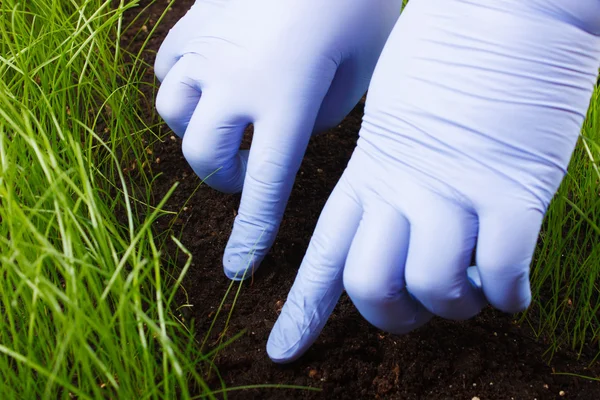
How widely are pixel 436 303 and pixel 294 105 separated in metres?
0.44

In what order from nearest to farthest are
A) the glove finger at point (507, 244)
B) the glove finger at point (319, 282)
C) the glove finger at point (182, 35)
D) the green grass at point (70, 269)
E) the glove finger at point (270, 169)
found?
1. the green grass at point (70, 269)
2. the glove finger at point (507, 244)
3. the glove finger at point (319, 282)
4. the glove finger at point (270, 169)
5. the glove finger at point (182, 35)

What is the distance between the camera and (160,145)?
1495 mm

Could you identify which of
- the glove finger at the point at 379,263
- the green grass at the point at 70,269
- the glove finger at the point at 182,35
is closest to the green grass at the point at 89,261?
the green grass at the point at 70,269

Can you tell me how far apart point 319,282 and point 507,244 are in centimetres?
32

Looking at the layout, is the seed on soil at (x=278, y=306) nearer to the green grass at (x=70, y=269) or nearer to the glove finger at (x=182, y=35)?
the green grass at (x=70, y=269)

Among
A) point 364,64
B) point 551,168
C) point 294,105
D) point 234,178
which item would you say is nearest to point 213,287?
point 234,178

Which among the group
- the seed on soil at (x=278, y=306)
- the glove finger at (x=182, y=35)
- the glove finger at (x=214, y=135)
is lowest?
the seed on soil at (x=278, y=306)

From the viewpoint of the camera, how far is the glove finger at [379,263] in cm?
94

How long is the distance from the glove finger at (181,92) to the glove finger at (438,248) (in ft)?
1.66

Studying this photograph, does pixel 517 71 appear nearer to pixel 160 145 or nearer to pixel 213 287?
pixel 213 287

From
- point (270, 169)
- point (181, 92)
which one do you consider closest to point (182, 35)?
point (181, 92)

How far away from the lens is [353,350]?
43.4 inches

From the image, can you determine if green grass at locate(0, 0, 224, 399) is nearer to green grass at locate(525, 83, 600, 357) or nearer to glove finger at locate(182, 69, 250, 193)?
glove finger at locate(182, 69, 250, 193)

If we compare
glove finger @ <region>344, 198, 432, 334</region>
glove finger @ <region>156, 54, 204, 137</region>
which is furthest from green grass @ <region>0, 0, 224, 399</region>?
glove finger @ <region>344, 198, 432, 334</region>
